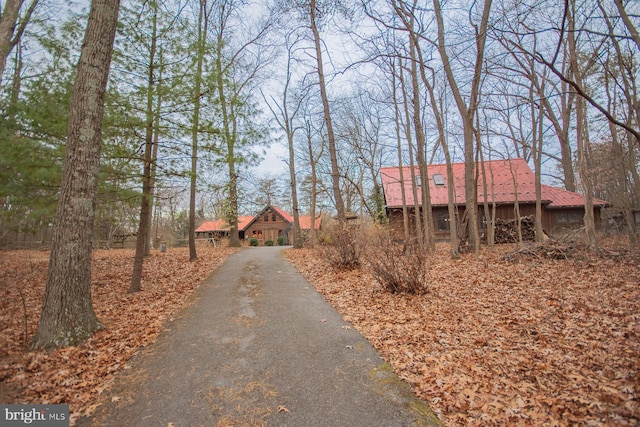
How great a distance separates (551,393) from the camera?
9.08 feet

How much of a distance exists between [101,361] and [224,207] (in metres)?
17.0

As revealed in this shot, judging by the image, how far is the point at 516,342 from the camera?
12.6 ft

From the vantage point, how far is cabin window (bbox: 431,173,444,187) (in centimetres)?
2233

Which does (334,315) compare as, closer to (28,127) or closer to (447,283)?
(447,283)

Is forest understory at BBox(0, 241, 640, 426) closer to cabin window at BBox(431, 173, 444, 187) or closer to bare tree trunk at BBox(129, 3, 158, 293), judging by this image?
bare tree trunk at BBox(129, 3, 158, 293)

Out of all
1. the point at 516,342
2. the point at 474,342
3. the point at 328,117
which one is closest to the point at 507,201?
the point at 328,117

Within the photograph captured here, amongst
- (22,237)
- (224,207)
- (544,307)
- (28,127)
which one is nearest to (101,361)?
(28,127)

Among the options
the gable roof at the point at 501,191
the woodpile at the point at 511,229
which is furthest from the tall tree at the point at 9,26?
the woodpile at the point at 511,229

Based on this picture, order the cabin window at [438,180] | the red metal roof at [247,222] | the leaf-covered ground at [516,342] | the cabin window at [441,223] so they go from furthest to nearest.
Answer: the red metal roof at [247,222] → the cabin window at [438,180] → the cabin window at [441,223] → the leaf-covered ground at [516,342]

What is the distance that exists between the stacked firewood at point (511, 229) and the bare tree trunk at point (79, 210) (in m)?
19.4

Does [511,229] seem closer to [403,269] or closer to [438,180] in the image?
[438,180]

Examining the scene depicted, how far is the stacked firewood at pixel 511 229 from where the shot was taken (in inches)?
693

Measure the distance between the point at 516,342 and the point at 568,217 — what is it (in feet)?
72.5

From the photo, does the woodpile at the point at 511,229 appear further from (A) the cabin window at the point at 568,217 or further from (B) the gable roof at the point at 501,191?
(A) the cabin window at the point at 568,217
